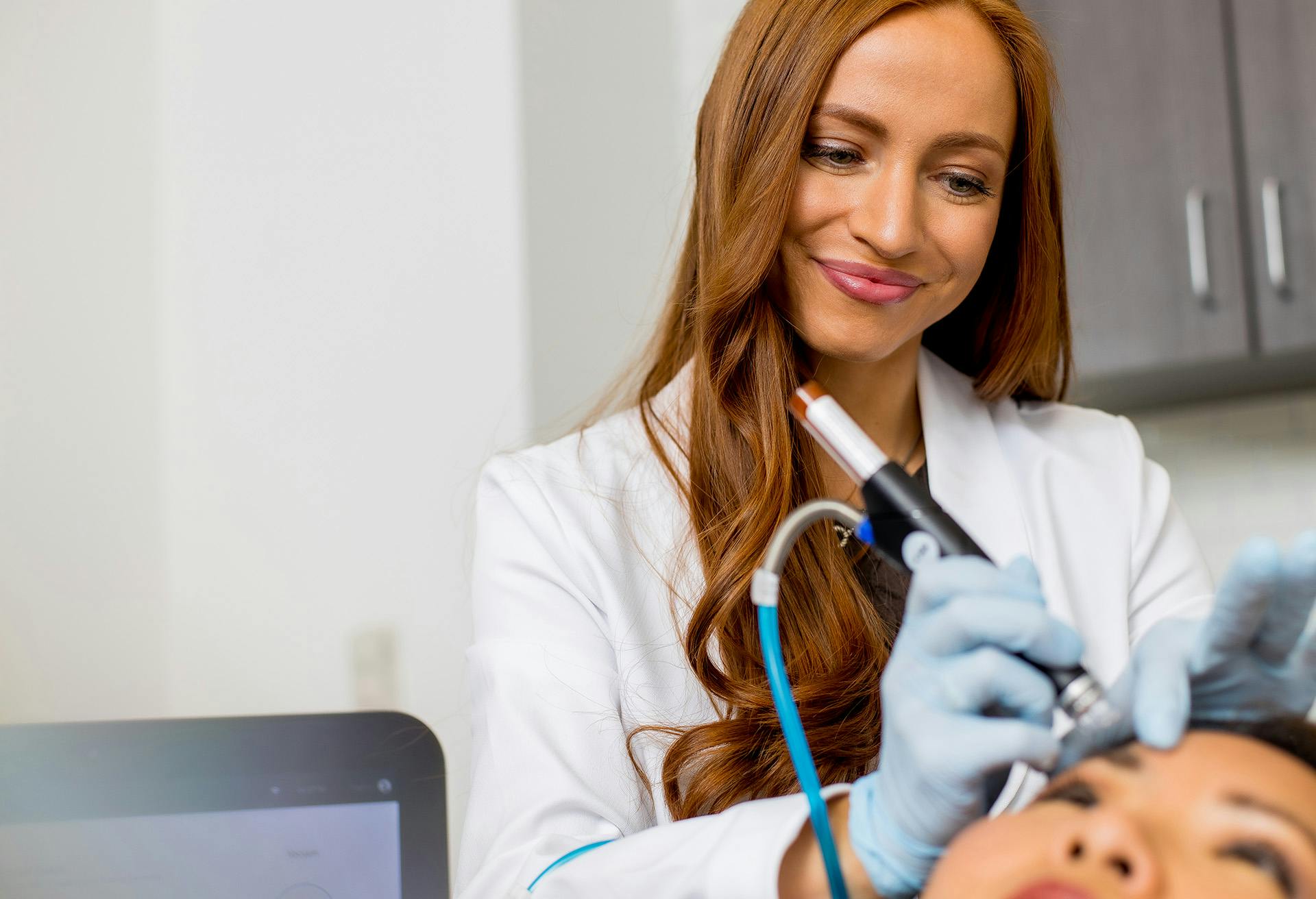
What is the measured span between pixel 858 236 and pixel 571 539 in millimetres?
346

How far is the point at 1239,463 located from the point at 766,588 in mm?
1840

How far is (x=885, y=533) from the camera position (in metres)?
0.68

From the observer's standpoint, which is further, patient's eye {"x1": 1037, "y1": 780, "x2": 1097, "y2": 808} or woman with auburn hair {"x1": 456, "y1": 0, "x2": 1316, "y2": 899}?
woman with auburn hair {"x1": 456, "y1": 0, "x2": 1316, "y2": 899}

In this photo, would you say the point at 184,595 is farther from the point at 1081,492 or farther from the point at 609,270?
the point at 1081,492

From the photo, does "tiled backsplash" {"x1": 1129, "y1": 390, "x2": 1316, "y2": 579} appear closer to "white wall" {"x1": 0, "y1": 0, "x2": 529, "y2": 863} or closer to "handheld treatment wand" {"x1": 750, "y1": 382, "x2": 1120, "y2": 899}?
"white wall" {"x1": 0, "y1": 0, "x2": 529, "y2": 863}

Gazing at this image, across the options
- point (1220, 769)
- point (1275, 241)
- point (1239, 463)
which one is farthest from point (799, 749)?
point (1239, 463)

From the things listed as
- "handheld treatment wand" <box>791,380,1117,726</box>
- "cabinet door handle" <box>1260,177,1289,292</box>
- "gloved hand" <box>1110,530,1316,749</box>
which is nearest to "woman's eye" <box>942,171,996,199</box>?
"handheld treatment wand" <box>791,380,1117,726</box>

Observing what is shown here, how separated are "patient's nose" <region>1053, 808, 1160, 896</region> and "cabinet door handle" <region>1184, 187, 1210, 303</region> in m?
1.55

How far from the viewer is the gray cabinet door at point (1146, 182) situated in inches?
75.7

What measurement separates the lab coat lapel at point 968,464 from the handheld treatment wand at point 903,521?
422 millimetres

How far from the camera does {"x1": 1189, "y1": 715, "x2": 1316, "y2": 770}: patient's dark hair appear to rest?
2.00ft

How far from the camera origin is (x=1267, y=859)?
550 millimetres

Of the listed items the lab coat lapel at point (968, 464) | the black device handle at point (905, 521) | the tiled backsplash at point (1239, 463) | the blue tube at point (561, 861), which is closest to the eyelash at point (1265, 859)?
the black device handle at point (905, 521)

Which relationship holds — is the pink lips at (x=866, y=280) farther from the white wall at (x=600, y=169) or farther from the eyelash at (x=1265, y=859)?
the white wall at (x=600, y=169)
